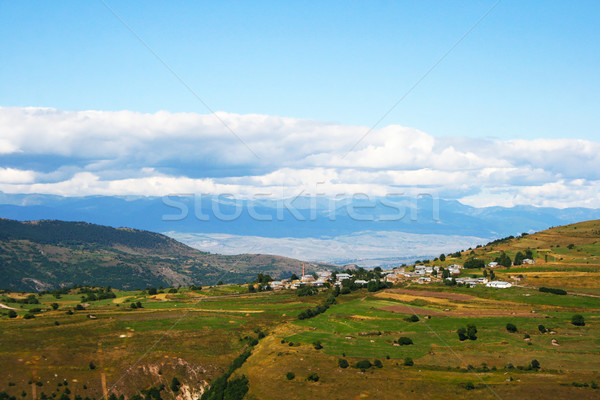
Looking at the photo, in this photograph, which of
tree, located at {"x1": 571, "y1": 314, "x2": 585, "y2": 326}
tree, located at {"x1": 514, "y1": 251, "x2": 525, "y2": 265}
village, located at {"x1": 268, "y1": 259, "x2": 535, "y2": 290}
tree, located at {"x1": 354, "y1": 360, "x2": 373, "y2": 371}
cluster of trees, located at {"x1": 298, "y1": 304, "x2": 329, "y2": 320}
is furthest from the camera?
tree, located at {"x1": 514, "y1": 251, "x2": 525, "y2": 265}

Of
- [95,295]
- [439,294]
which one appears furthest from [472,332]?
[95,295]

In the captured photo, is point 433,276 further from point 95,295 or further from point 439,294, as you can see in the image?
point 95,295

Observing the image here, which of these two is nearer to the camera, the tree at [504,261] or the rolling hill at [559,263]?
the rolling hill at [559,263]

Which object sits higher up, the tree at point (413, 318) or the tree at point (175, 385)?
the tree at point (413, 318)

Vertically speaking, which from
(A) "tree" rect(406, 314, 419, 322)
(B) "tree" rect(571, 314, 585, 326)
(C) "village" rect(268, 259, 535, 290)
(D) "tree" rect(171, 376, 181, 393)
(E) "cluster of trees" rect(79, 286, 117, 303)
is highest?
(C) "village" rect(268, 259, 535, 290)

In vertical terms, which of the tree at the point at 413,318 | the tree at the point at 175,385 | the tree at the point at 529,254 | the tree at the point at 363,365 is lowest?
the tree at the point at 175,385

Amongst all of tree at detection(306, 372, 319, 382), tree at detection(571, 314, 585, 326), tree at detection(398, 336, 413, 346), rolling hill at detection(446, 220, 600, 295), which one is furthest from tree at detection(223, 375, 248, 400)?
rolling hill at detection(446, 220, 600, 295)

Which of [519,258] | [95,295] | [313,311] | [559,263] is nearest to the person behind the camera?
[313,311]

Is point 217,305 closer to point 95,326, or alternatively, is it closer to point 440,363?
point 95,326

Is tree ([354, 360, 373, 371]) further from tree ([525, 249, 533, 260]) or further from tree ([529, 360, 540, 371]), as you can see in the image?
tree ([525, 249, 533, 260])

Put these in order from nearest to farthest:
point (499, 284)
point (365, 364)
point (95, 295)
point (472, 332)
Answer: point (365, 364)
point (472, 332)
point (499, 284)
point (95, 295)

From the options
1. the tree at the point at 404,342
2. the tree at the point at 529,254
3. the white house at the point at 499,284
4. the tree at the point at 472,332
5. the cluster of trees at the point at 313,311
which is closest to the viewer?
the tree at the point at 472,332

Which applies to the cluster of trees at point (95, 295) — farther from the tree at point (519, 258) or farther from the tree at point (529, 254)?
the tree at point (529, 254)

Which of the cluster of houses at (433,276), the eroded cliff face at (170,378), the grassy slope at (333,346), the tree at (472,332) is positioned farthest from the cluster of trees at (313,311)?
the cluster of houses at (433,276)
